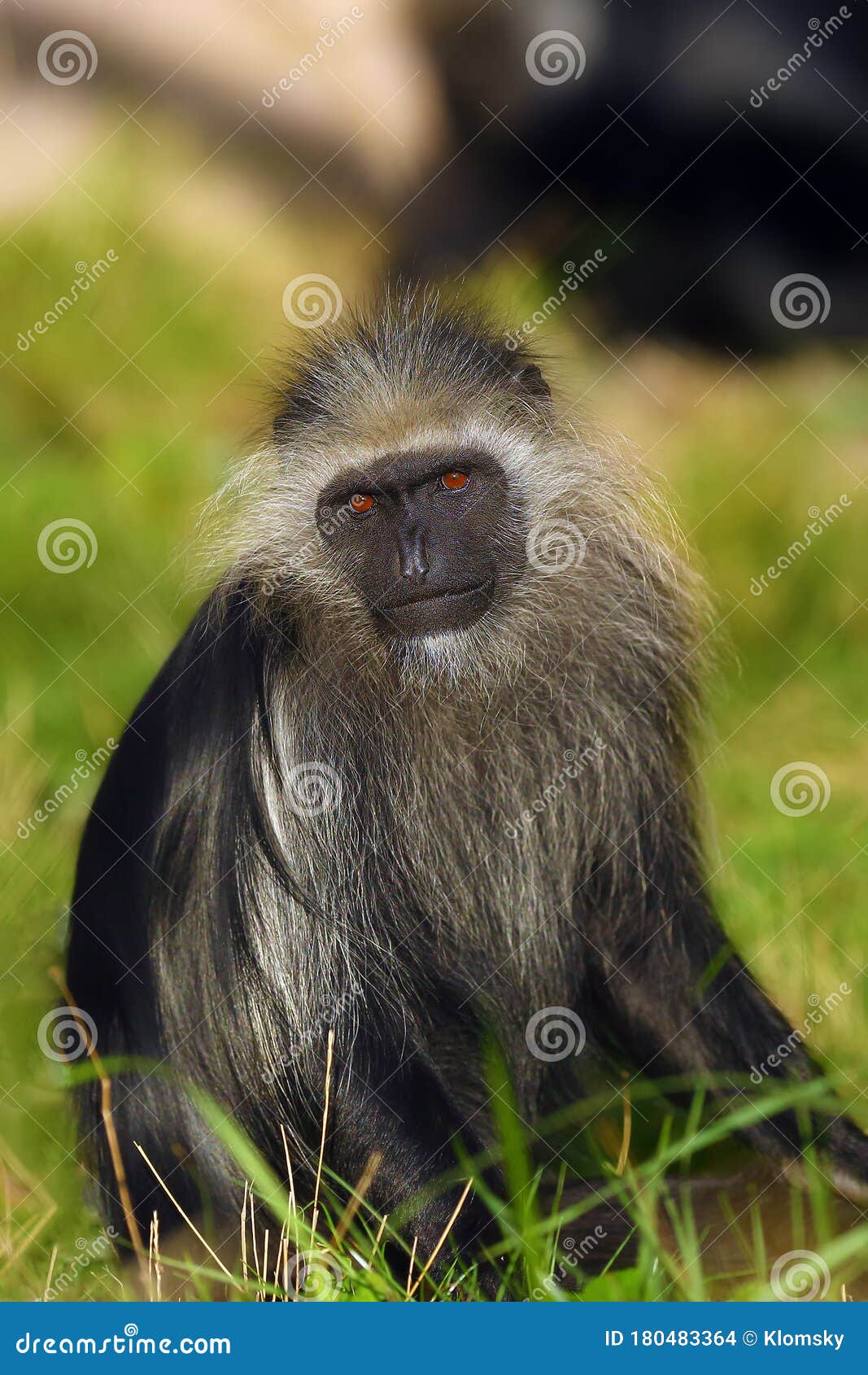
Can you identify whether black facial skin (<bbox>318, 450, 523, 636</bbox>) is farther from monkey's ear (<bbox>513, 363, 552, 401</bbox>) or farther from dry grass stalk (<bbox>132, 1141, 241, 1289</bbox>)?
dry grass stalk (<bbox>132, 1141, 241, 1289</bbox>)

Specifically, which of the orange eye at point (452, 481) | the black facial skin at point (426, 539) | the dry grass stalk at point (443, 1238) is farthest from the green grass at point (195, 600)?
the orange eye at point (452, 481)

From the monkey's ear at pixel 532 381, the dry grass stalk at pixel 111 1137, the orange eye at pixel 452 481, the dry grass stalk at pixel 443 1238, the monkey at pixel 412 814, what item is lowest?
the dry grass stalk at pixel 111 1137

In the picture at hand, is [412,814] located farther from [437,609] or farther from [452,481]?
[452,481]

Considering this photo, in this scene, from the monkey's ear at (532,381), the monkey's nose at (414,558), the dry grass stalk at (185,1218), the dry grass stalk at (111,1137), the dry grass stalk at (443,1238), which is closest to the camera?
the dry grass stalk at (443,1238)

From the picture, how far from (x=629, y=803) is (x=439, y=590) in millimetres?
807

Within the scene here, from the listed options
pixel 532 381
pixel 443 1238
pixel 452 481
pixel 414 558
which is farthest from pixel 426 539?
pixel 443 1238

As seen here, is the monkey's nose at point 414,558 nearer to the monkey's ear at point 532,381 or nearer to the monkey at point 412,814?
the monkey at point 412,814

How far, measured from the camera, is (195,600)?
6.54m

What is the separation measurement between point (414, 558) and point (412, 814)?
2.19 ft

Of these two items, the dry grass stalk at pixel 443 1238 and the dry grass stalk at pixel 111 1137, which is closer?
the dry grass stalk at pixel 443 1238

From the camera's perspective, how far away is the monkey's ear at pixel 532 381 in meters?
→ 3.65

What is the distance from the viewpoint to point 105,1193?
11.8ft

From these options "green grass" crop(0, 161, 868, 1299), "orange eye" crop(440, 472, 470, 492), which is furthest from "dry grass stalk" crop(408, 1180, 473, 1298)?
"orange eye" crop(440, 472, 470, 492)

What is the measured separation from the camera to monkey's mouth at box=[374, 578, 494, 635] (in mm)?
3258
